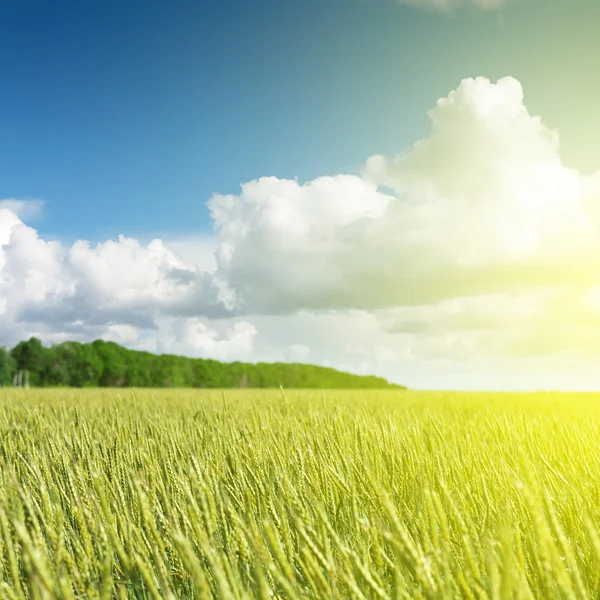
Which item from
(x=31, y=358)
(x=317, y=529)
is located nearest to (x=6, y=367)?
(x=31, y=358)

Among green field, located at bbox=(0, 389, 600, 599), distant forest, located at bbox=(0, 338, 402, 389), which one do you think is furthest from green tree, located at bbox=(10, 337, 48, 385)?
green field, located at bbox=(0, 389, 600, 599)

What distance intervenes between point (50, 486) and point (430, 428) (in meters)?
2.75

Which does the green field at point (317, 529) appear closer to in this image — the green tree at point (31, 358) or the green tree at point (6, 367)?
the green tree at point (6, 367)

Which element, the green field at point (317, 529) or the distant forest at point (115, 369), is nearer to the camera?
the green field at point (317, 529)

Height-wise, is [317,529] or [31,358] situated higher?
[317,529]

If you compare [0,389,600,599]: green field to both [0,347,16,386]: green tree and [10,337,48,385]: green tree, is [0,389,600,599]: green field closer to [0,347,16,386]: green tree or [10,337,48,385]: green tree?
[0,347,16,386]: green tree

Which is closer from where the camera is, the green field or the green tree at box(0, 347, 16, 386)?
the green field

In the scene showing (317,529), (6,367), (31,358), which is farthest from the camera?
(31,358)

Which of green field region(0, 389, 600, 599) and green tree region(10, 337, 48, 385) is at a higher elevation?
green field region(0, 389, 600, 599)

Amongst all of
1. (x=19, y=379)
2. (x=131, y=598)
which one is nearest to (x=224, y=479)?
(x=131, y=598)

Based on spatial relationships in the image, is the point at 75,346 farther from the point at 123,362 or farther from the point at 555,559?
the point at 555,559

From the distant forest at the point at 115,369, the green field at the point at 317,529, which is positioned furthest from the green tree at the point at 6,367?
the green field at the point at 317,529

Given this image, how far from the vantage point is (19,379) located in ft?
210

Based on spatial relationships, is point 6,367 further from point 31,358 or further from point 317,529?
point 317,529
